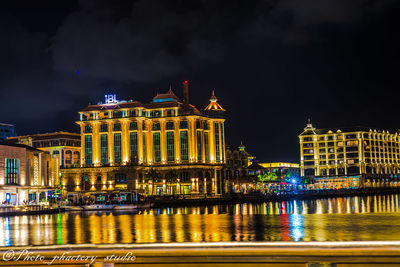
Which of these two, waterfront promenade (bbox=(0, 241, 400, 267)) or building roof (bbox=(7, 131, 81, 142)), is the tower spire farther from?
waterfront promenade (bbox=(0, 241, 400, 267))

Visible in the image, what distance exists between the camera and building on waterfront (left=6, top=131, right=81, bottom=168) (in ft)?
588

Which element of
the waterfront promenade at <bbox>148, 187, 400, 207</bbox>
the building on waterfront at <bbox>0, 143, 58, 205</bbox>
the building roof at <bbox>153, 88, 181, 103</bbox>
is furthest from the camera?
the building roof at <bbox>153, 88, 181, 103</bbox>

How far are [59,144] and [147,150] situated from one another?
56597 millimetres

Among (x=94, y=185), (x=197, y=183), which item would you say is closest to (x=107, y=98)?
(x=94, y=185)

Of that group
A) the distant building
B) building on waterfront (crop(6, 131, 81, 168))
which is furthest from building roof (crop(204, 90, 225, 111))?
building on waterfront (crop(6, 131, 81, 168))

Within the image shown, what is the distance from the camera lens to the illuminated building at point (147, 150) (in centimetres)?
13225

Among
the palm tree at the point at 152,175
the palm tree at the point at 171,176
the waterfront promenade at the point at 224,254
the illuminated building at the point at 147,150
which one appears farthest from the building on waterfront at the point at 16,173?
the waterfront promenade at the point at 224,254

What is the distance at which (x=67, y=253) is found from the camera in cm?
1747

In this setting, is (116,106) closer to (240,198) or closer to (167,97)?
(167,97)

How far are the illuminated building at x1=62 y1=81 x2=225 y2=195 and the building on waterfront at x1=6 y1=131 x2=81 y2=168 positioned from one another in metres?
43.6

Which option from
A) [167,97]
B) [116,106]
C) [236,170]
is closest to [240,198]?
A: [167,97]

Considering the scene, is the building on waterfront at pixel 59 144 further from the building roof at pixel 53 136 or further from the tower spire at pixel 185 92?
the tower spire at pixel 185 92

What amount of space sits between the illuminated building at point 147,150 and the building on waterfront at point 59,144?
143ft

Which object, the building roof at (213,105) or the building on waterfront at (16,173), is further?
the building roof at (213,105)
